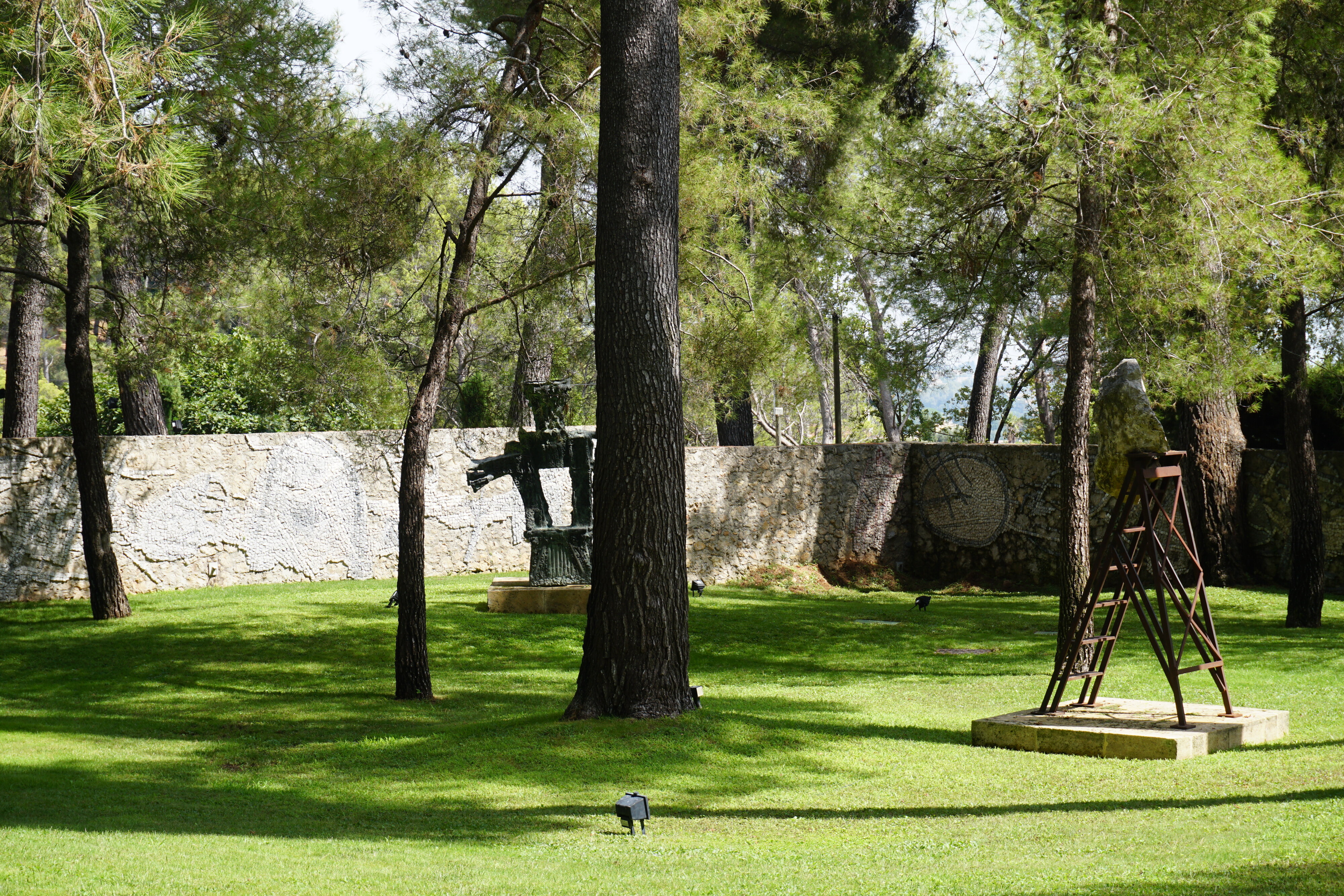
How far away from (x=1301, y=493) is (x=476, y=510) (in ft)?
30.7

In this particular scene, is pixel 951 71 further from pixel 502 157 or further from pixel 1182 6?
pixel 502 157

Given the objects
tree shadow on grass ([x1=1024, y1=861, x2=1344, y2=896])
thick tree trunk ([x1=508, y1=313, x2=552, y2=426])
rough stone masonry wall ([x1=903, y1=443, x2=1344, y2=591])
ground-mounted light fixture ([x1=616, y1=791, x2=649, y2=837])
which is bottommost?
ground-mounted light fixture ([x1=616, y1=791, x2=649, y2=837])

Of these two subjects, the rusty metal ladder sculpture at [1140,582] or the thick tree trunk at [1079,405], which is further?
the thick tree trunk at [1079,405]

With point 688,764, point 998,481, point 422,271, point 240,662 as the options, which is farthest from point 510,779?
point 422,271

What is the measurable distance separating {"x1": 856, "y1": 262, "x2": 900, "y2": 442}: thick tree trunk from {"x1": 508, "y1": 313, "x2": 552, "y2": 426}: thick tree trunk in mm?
3267

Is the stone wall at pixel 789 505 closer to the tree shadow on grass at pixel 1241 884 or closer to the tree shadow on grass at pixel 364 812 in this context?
the tree shadow on grass at pixel 364 812

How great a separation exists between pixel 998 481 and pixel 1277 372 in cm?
677

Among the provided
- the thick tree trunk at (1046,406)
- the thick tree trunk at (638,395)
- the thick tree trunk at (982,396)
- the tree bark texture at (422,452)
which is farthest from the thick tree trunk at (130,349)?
the thick tree trunk at (1046,406)

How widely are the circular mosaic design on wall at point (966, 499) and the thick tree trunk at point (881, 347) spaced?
126cm

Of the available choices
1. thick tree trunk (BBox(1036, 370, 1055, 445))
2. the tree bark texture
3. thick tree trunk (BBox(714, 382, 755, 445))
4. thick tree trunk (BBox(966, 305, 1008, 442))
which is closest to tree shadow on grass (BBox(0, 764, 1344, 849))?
the tree bark texture

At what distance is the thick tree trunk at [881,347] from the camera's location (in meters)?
11.1

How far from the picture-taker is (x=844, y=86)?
11922 millimetres

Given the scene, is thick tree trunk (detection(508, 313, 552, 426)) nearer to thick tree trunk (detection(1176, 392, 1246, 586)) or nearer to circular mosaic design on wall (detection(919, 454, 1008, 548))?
circular mosaic design on wall (detection(919, 454, 1008, 548))

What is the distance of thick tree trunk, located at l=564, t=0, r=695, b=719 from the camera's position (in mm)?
6855
